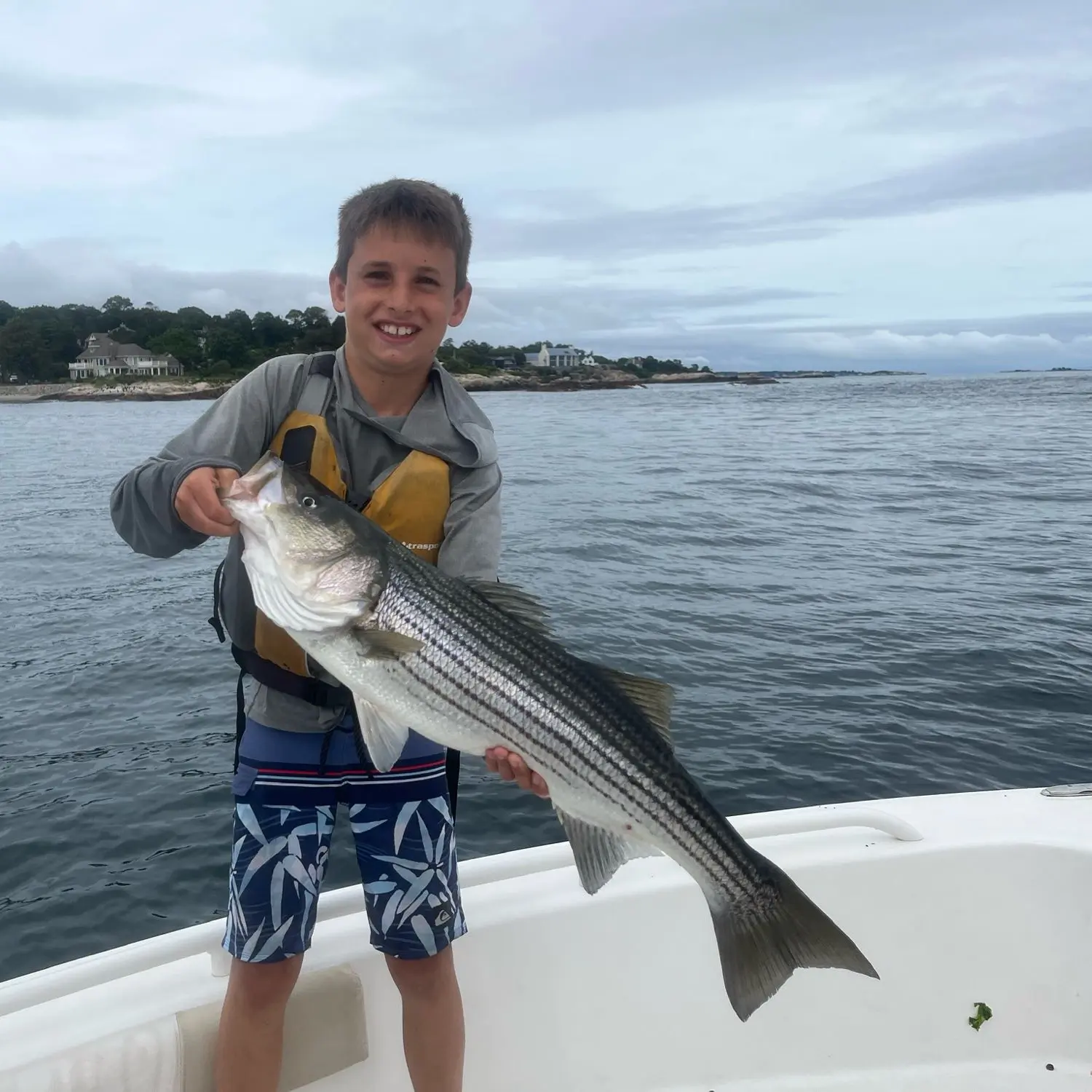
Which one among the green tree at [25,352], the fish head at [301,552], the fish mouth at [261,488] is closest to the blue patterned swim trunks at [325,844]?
the fish head at [301,552]

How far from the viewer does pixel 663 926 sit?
12.7 feet

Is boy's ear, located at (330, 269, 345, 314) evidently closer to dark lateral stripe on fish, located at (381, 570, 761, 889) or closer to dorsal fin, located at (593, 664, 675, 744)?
dark lateral stripe on fish, located at (381, 570, 761, 889)

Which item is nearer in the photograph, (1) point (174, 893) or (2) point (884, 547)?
(1) point (174, 893)

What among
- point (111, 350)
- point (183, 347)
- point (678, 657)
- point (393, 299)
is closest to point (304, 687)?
point (393, 299)

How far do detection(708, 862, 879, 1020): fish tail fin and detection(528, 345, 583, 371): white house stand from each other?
165443mm

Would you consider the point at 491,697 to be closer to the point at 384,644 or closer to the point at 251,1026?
the point at 384,644

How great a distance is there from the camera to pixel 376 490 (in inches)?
133

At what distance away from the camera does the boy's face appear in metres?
3.29

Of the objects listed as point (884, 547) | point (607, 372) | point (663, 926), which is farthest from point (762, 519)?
point (607, 372)

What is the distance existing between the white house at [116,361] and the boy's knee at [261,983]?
116227 millimetres

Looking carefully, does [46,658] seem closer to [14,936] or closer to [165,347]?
[14,936]

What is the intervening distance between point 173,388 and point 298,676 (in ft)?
318

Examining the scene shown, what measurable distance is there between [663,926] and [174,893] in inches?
185

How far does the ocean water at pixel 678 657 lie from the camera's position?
7.58 meters
